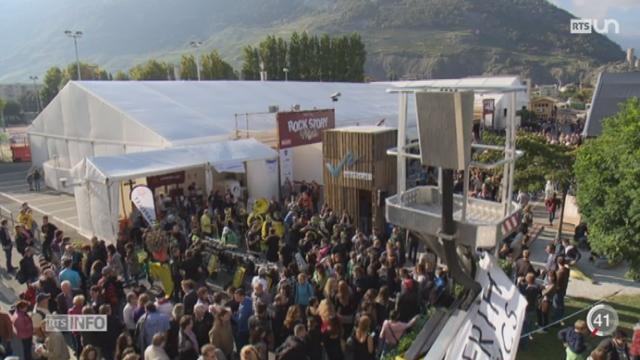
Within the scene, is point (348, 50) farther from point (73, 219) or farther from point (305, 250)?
point (305, 250)

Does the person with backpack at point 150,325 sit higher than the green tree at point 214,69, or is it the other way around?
the green tree at point 214,69

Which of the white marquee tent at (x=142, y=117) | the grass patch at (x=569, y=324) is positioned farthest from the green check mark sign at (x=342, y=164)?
the grass patch at (x=569, y=324)

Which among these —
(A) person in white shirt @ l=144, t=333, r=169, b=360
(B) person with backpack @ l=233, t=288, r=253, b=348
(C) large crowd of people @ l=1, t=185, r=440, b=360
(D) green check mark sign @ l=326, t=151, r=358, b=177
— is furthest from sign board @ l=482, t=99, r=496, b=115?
(A) person in white shirt @ l=144, t=333, r=169, b=360

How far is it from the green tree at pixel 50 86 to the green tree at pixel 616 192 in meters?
78.3

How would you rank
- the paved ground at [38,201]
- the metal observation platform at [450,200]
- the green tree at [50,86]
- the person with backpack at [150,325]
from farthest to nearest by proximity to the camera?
the green tree at [50,86], the paved ground at [38,201], the person with backpack at [150,325], the metal observation platform at [450,200]

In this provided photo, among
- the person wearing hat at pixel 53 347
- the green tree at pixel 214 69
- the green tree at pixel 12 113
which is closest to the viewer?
the person wearing hat at pixel 53 347

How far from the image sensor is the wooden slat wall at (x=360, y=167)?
47.6 ft

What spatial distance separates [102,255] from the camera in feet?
33.2

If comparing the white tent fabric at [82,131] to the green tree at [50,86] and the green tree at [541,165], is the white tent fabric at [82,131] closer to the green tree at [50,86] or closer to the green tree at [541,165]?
the green tree at [541,165]

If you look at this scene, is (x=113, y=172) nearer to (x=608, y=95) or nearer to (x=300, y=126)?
(x=300, y=126)

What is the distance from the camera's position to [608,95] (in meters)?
23.4

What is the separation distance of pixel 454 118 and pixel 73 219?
1700 centimetres

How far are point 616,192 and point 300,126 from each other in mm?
12650

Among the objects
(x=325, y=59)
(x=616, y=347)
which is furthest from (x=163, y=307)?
(x=325, y=59)
